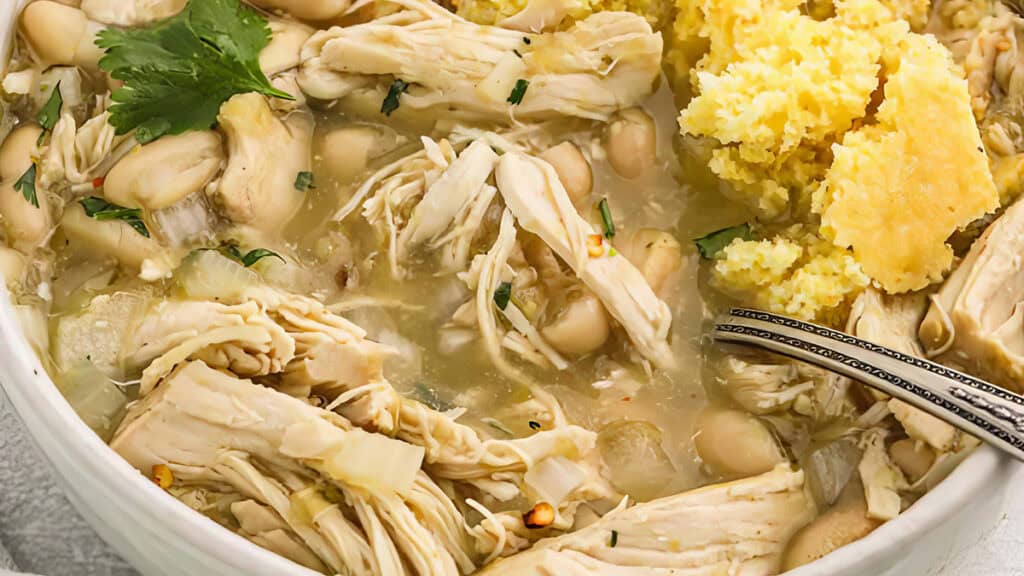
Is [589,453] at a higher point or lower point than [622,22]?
lower

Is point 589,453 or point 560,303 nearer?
point 589,453

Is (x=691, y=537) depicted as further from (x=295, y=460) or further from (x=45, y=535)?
(x=45, y=535)

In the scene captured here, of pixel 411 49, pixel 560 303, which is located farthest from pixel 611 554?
pixel 411 49

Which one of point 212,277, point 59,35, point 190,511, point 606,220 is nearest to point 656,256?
point 606,220

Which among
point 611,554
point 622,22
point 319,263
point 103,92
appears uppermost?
point 622,22

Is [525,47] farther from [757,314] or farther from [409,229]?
[757,314]

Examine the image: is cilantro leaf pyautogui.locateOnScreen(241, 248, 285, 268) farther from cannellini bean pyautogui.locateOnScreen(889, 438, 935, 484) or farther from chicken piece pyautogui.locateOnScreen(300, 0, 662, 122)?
cannellini bean pyautogui.locateOnScreen(889, 438, 935, 484)
